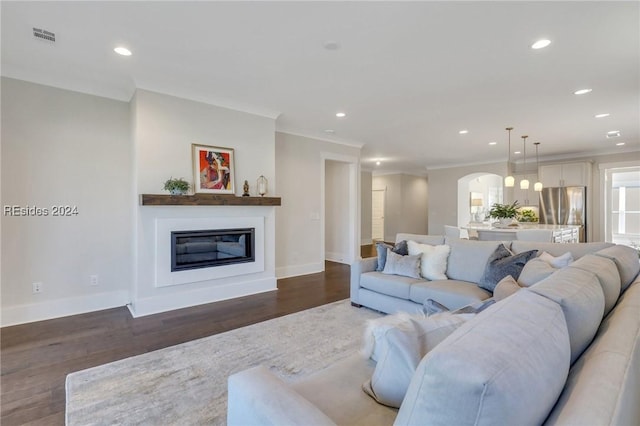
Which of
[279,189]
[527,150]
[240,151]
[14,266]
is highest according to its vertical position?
[527,150]

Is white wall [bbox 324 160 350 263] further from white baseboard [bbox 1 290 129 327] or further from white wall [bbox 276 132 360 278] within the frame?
white baseboard [bbox 1 290 129 327]

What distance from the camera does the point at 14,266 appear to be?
3.34 meters

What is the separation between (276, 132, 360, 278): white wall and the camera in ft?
18.0

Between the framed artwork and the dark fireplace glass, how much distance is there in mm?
573

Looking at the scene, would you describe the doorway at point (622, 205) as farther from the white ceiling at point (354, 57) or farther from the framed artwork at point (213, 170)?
the framed artwork at point (213, 170)

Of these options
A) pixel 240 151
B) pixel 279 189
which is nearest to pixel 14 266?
pixel 240 151

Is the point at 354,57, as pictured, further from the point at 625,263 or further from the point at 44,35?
the point at 44,35

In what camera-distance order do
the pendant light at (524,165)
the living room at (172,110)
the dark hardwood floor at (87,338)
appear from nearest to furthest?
the dark hardwood floor at (87,338) → the living room at (172,110) → the pendant light at (524,165)

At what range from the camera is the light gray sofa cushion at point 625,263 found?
175 cm

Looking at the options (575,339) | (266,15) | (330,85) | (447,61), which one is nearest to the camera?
(575,339)

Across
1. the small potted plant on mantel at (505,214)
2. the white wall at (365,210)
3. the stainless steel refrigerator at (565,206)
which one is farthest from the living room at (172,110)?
the white wall at (365,210)

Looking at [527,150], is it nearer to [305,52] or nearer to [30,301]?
[305,52]

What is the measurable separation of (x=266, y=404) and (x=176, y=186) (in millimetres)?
3264

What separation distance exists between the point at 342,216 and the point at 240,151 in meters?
3.13
